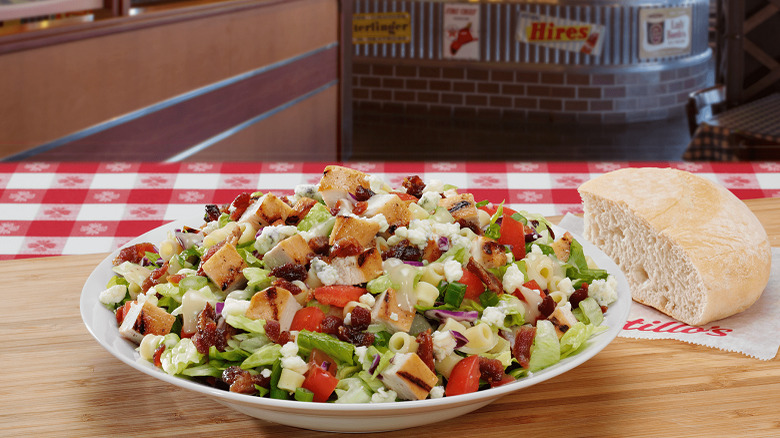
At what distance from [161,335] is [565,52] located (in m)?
7.37

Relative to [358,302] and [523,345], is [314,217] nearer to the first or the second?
[358,302]

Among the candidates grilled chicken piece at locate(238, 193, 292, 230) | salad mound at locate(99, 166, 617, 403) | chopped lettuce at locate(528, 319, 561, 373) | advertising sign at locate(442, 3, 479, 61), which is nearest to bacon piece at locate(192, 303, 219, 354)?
salad mound at locate(99, 166, 617, 403)

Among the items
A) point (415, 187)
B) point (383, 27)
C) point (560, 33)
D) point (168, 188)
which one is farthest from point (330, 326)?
point (383, 27)

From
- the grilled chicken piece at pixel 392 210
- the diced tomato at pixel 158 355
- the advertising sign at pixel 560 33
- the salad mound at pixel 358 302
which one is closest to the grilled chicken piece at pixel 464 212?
the salad mound at pixel 358 302

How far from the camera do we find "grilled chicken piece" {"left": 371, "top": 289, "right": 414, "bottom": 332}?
1.16 metres

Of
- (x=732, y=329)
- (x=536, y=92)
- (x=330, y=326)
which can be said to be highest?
(x=330, y=326)

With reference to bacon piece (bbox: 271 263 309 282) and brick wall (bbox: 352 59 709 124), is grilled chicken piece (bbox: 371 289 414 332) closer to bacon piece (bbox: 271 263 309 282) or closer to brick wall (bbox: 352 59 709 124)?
bacon piece (bbox: 271 263 309 282)

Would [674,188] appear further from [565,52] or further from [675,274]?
[565,52]

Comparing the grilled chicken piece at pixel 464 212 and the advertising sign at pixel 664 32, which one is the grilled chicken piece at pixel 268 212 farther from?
the advertising sign at pixel 664 32

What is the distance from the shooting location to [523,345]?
119 centimetres

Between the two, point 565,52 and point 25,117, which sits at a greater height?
point 25,117

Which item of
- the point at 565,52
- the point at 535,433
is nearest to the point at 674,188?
the point at 535,433

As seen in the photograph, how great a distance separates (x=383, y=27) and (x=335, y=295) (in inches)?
295

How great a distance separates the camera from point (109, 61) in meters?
4.26
